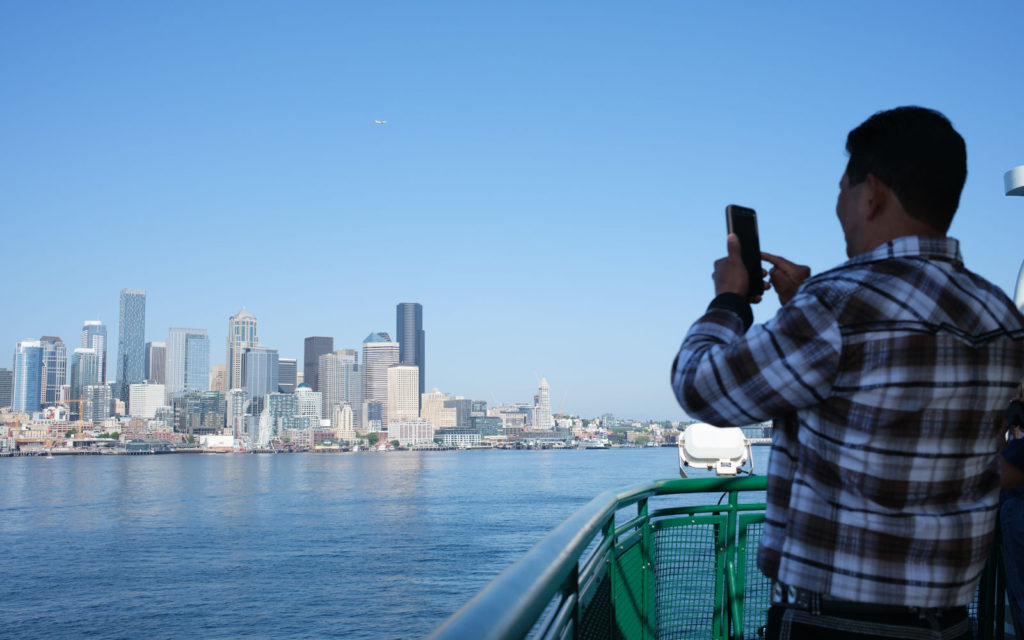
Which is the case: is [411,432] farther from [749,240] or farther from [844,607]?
[844,607]

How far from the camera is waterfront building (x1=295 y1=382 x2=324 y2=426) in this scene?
627 ft

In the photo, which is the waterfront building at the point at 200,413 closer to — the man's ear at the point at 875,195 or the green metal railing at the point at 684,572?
the green metal railing at the point at 684,572

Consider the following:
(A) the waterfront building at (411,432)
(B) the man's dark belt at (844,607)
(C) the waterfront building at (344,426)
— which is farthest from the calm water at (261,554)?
(C) the waterfront building at (344,426)

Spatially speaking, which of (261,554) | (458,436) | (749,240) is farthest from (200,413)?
(749,240)

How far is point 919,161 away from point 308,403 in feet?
656

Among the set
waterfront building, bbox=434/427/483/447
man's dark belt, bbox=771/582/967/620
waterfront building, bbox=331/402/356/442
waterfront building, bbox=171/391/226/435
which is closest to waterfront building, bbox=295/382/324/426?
waterfront building, bbox=331/402/356/442

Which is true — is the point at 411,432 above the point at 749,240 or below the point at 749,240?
below

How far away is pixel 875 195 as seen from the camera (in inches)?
47.9

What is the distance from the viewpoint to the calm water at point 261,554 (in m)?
28.2

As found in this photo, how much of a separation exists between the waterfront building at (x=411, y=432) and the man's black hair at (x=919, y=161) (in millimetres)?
181170

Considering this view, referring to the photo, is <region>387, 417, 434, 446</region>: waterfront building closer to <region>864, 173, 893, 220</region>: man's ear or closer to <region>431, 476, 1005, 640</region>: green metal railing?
<region>431, 476, 1005, 640</region>: green metal railing

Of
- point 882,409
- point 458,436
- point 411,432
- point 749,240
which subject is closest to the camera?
point 882,409

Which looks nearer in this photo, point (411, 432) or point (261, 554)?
point (261, 554)

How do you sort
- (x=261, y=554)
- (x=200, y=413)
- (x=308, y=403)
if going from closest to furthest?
1. (x=261, y=554)
2. (x=200, y=413)
3. (x=308, y=403)
